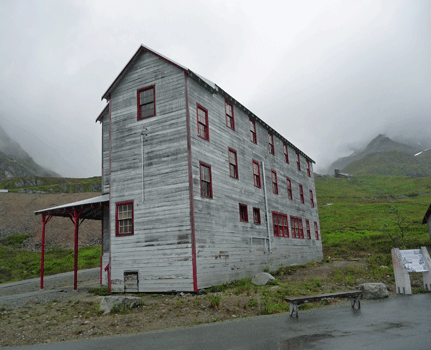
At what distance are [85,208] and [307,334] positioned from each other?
53.6 ft

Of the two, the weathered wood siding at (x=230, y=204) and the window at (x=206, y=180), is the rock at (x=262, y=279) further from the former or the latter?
the window at (x=206, y=180)

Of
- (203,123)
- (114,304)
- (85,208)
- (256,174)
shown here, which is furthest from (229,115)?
(114,304)

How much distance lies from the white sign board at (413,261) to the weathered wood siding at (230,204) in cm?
801

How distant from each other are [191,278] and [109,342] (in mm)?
7116

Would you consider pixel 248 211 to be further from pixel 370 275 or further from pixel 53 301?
pixel 53 301

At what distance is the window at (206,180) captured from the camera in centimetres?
1703

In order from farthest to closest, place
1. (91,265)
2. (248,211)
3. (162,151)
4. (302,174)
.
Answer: (91,265), (302,174), (248,211), (162,151)

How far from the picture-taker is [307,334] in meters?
7.25

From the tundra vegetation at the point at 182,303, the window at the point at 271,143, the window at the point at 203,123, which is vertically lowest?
the tundra vegetation at the point at 182,303

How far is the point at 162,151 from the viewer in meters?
17.1

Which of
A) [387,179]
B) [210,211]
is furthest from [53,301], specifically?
[387,179]

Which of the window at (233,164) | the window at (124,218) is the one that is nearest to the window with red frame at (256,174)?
the window at (233,164)

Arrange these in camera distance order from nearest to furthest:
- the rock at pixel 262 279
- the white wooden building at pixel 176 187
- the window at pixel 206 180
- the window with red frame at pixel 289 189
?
the white wooden building at pixel 176 187 < the rock at pixel 262 279 < the window at pixel 206 180 < the window with red frame at pixel 289 189

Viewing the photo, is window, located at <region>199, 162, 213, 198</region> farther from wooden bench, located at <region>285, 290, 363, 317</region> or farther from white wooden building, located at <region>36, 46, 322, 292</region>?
wooden bench, located at <region>285, 290, 363, 317</region>
